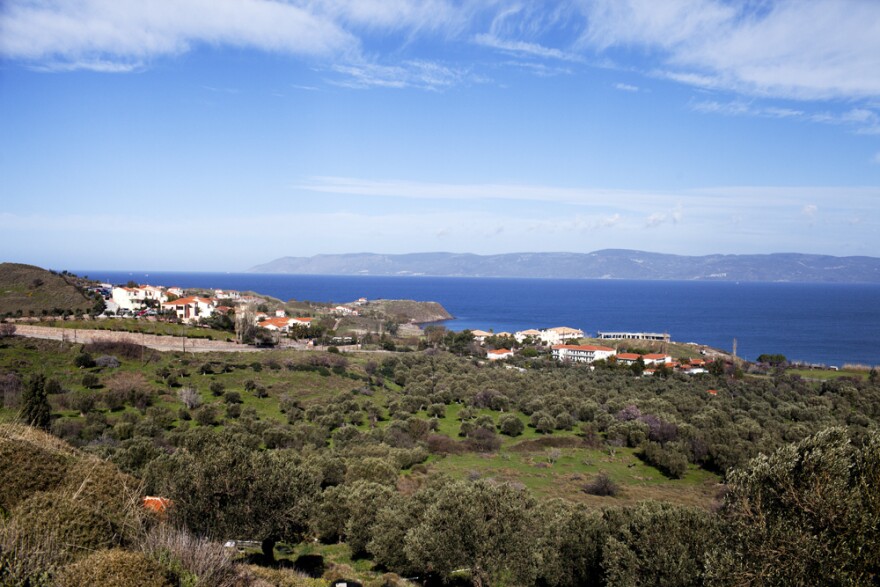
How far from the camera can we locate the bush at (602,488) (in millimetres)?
25656

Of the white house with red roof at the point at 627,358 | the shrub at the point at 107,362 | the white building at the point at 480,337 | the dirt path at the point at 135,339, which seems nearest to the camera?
the shrub at the point at 107,362

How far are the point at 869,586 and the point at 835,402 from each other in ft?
138

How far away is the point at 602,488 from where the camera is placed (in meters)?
25.7

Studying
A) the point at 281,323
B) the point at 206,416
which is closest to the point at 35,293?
the point at 281,323

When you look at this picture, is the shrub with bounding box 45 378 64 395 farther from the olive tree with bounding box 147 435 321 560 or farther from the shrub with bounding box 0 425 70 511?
the shrub with bounding box 0 425 70 511

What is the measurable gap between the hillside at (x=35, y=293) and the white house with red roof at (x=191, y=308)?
27.3 ft

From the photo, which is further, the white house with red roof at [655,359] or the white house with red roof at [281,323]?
the white house with red roof at [281,323]

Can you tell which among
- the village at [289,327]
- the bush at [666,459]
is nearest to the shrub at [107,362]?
the village at [289,327]

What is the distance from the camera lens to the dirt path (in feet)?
141

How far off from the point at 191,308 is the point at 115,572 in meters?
65.3

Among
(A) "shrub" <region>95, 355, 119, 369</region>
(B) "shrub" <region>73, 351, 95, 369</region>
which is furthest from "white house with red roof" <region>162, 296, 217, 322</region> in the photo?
(B) "shrub" <region>73, 351, 95, 369</region>

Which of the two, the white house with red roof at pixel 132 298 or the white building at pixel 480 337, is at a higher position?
the white house with red roof at pixel 132 298

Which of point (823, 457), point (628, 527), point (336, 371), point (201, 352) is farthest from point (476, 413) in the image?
point (823, 457)

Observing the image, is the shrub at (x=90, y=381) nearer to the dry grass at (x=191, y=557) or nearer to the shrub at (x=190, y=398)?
the shrub at (x=190, y=398)
